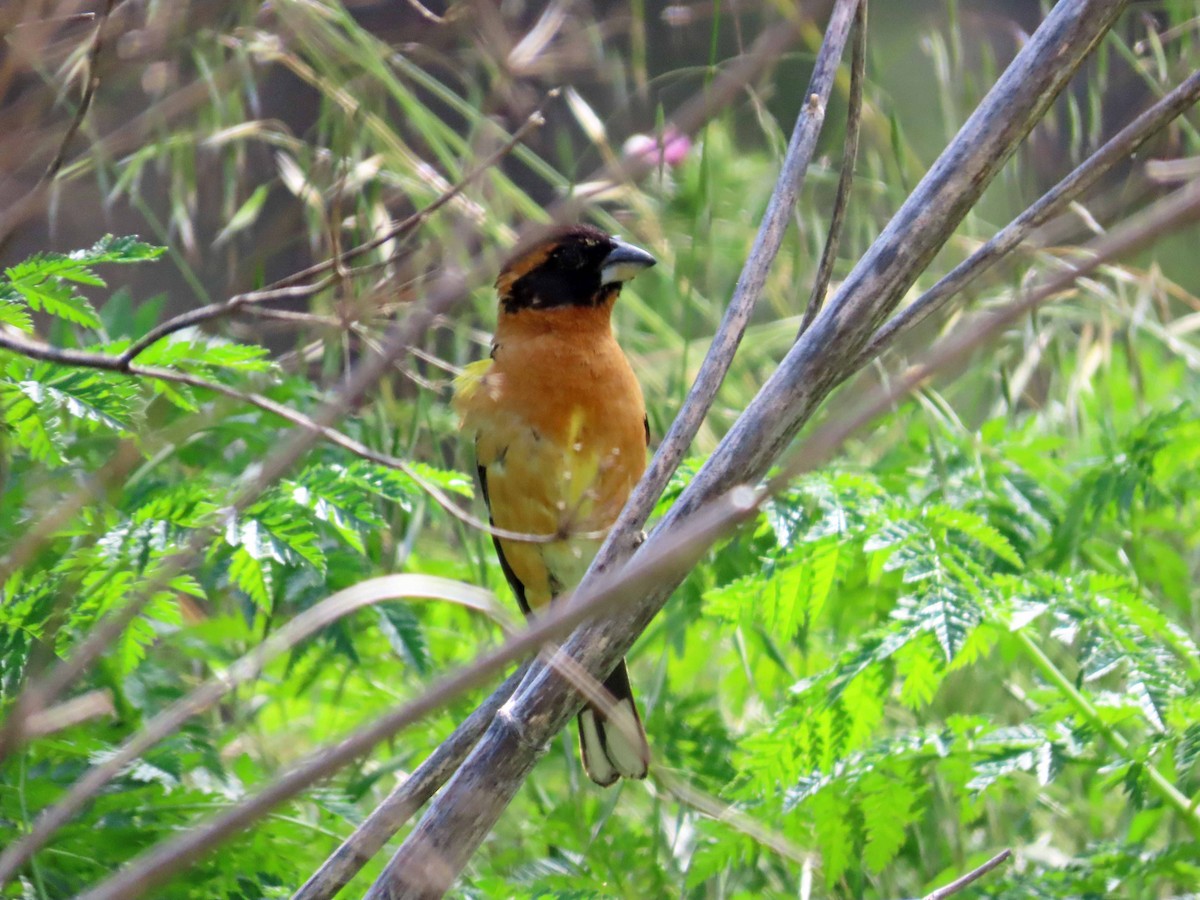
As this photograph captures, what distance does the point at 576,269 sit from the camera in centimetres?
348

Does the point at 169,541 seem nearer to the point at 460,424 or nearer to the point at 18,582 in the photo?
the point at 18,582

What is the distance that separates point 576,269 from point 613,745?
126 centimetres

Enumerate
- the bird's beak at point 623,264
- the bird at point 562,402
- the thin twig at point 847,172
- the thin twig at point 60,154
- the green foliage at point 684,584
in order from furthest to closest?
1. the bird's beak at point 623,264
2. the bird at point 562,402
3. the green foliage at point 684,584
4. the thin twig at point 847,172
5. the thin twig at point 60,154

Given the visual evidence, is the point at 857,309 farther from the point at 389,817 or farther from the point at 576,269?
the point at 576,269

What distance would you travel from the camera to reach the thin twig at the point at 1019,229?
4.25 ft

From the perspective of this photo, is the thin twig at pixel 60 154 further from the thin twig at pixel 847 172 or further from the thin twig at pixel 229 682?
the thin twig at pixel 847 172

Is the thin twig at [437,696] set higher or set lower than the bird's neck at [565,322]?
higher

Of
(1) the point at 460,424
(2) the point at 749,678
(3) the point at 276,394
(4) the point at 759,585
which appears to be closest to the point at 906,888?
(2) the point at 749,678

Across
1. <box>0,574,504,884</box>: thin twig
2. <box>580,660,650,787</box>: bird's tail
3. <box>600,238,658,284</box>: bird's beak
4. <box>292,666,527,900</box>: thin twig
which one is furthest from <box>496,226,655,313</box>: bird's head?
<box>0,574,504,884</box>: thin twig

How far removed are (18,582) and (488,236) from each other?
4.92 ft

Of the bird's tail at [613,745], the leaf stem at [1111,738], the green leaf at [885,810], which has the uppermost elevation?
the leaf stem at [1111,738]

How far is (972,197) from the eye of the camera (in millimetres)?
1493

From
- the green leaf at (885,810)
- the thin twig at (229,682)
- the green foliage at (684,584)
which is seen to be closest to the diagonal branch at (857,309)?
the green foliage at (684,584)

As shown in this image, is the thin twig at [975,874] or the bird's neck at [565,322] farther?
the bird's neck at [565,322]
